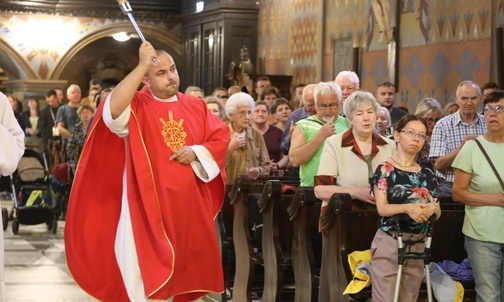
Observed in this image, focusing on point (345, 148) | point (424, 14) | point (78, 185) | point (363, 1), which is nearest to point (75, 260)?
point (78, 185)

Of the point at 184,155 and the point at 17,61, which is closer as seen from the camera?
the point at 184,155

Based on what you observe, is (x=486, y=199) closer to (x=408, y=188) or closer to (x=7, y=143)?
(x=408, y=188)

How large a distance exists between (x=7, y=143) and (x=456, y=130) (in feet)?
12.3

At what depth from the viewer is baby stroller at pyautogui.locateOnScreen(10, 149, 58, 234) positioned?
13438mm

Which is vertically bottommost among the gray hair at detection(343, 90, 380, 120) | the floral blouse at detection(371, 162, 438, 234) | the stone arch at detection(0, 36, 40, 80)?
the floral blouse at detection(371, 162, 438, 234)

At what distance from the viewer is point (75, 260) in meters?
6.62

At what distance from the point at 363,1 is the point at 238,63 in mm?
5434

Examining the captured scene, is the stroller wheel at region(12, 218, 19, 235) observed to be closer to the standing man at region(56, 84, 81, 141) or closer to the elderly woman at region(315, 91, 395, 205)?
the standing man at region(56, 84, 81, 141)

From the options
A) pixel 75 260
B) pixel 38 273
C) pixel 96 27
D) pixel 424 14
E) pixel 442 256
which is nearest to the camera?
pixel 75 260

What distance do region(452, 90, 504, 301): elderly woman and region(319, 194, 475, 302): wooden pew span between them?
19 cm

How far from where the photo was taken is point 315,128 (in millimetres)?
7871

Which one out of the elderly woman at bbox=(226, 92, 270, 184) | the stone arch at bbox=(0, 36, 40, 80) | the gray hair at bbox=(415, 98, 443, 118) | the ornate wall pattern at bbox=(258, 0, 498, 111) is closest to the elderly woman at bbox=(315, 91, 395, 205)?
the elderly woman at bbox=(226, 92, 270, 184)

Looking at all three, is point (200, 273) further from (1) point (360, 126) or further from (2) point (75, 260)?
(1) point (360, 126)

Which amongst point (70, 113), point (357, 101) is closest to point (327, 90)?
point (357, 101)
